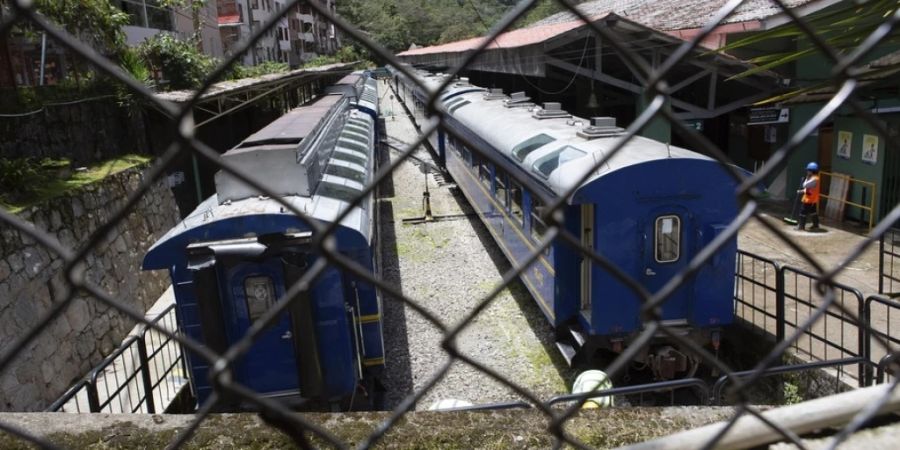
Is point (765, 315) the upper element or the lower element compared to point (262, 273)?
lower

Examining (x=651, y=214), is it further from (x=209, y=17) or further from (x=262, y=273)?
(x=209, y=17)

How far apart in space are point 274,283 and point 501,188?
4.60 metres

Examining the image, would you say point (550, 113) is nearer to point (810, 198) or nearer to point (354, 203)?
point (810, 198)

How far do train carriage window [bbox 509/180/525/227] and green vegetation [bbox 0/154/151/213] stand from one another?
5.11 m

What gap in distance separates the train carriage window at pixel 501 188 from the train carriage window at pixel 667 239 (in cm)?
277

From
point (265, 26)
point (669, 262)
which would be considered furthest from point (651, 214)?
point (265, 26)

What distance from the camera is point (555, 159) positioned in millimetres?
6980

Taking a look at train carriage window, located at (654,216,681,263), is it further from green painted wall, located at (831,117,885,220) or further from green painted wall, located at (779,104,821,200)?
green painted wall, located at (779,104,821,200)

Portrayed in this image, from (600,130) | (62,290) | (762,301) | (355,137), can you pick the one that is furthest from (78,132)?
(762,301)

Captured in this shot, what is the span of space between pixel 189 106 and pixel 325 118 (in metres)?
8.21

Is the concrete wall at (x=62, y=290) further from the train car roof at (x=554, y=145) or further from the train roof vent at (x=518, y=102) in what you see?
the train roof vent at (x=518, y=102)

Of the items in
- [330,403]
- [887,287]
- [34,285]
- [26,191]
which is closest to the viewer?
[330,403]

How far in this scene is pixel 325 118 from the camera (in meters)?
8.85

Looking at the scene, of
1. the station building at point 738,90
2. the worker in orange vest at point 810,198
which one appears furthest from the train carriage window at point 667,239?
the worker in orange vest at point 810,198
